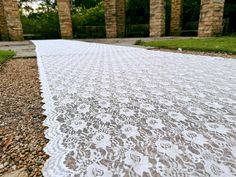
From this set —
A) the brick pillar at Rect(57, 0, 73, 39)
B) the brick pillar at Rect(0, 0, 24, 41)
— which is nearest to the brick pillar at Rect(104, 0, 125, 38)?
the brick pillar at Rect(57, 0, 73, 39)

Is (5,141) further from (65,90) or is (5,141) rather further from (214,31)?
(214,31)

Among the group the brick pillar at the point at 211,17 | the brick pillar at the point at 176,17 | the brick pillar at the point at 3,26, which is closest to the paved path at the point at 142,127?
the brick pillar at the point at 211,17

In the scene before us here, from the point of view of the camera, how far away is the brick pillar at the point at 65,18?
37.9ft

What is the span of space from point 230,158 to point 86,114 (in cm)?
89

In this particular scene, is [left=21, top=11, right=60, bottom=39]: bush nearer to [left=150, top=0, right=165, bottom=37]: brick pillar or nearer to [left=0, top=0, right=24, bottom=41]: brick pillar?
[left=0, top=0, right=24, bottom=41]: brick pillar

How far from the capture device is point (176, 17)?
37.7ft

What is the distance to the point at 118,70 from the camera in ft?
9.34

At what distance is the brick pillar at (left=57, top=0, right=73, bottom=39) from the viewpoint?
37.9 ft

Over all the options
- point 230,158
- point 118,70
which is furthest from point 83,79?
point 230,158

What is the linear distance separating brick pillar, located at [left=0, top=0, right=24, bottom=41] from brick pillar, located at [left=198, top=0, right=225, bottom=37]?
29.2ft

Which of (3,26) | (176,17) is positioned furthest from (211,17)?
(3,26)

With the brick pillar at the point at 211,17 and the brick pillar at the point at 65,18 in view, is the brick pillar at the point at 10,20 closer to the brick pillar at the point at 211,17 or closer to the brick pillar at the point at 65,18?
the brick pillar at the point at 65,18

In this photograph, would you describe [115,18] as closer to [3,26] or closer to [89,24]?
[89,24]

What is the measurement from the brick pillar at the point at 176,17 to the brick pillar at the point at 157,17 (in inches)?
70.6
